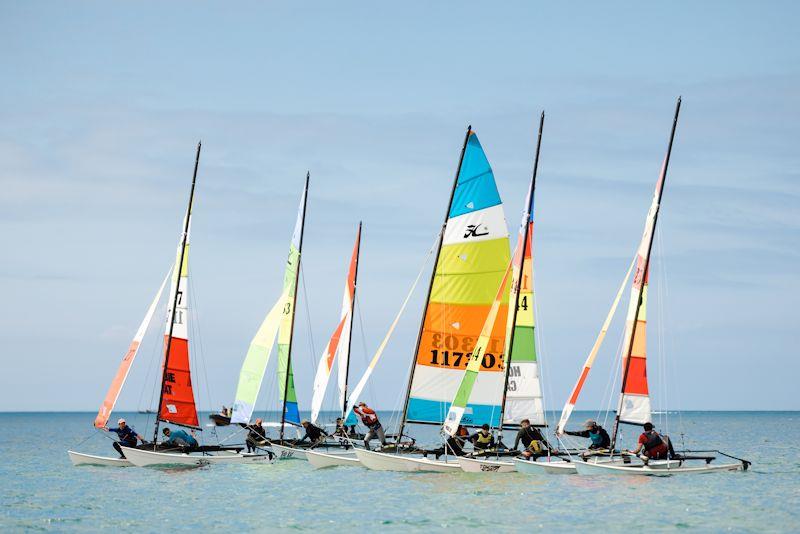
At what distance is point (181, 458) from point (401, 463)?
9.38m

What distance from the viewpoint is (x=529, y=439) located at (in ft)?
117

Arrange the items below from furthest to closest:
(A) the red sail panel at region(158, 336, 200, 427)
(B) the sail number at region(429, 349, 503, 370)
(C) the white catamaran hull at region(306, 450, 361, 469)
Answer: (A) the red sail panel at region(158, 336, 200, 427) → (C) the white catamaran hull at region(306, 450, 361, 469) → (B) the sail number at region(429, 349, 503, 370)

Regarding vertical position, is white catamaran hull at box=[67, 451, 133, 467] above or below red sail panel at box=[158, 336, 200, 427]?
below

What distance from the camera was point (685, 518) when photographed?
2794 centimetres

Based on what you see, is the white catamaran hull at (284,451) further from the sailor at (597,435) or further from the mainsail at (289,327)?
the sailor at (597,435)

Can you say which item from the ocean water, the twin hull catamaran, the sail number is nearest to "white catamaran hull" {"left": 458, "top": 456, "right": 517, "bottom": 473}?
the ocean water

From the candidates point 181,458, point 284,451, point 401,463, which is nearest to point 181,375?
point 181,458

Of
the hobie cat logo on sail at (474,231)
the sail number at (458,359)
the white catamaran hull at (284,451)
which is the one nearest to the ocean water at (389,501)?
the white catamaran hull at (284,451)

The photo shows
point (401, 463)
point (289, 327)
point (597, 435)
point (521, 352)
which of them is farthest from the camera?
point (289, 327)

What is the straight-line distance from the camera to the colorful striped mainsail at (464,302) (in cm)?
3747

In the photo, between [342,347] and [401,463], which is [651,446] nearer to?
[401,463]

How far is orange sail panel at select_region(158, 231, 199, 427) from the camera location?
41781mm

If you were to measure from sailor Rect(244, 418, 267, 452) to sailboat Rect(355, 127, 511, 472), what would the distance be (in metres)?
7.34

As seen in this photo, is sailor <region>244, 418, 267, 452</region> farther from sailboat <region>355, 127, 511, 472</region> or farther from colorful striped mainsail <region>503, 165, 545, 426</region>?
colorful striped mainsail <region>503, 165, 545, 426</region>
